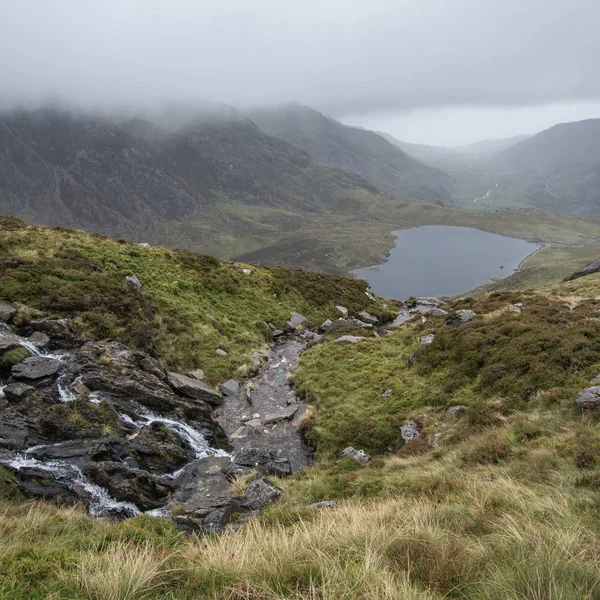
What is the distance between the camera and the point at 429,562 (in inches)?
183

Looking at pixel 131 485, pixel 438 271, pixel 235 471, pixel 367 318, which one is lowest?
pixel 438 271

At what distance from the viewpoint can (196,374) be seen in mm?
22469

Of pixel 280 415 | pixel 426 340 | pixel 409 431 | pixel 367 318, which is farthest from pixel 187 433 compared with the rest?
pixel 367 318

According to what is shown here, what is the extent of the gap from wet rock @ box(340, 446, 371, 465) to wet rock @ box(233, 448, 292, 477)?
2.32 meters

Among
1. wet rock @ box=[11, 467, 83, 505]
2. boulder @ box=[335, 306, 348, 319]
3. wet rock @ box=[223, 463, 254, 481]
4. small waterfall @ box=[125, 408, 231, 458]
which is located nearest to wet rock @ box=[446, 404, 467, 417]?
wet rock @ box=[223, 463, 254, 481]

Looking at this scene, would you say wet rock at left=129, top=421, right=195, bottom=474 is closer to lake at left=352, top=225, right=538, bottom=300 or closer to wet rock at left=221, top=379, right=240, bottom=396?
wet rock at left=221, top=379, right=240, bottom=396

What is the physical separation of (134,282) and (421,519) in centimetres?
2565

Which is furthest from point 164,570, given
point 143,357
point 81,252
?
point 81,252

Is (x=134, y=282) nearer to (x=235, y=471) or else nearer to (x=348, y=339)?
(x=348, y=339)

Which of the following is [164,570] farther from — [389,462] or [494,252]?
[494,252]

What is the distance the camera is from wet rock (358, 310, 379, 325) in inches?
1550

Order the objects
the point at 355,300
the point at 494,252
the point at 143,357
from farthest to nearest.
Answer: the point at 494,252
the point at 355,300
the point at 143,357

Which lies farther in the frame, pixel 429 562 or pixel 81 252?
pixel 81 252

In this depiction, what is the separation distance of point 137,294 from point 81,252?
5.42 metres
